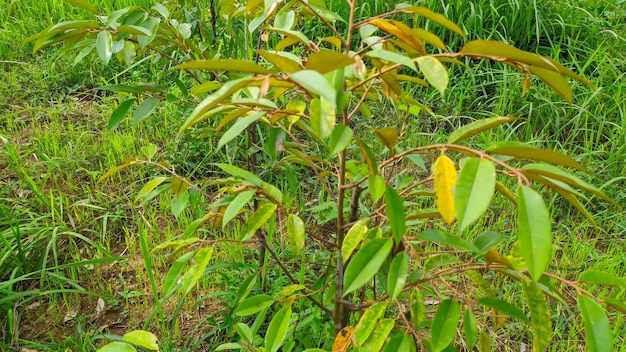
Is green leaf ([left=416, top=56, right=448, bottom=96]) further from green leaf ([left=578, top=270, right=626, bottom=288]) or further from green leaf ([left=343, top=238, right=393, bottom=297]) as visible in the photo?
green leaf ([left=578, top=270, right=626, bottom=288])

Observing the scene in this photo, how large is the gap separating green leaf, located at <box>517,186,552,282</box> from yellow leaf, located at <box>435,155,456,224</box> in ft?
0.29

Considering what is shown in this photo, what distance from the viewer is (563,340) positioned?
1668mm

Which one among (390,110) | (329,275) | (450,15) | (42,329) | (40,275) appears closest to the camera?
(329,275)

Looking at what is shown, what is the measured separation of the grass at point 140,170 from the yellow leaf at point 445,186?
0.89 m

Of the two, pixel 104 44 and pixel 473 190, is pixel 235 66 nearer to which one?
pixel 473 190

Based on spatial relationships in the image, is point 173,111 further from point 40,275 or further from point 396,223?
point 396,223

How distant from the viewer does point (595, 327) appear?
69 centimetres

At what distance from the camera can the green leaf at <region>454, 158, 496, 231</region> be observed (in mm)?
544

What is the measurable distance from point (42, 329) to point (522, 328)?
164 cm

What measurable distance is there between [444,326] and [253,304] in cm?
41

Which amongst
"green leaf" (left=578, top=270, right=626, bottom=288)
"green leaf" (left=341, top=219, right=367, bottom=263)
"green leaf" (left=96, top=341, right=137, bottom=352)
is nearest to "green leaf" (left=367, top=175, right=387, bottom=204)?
"green leaf" (left=341, top=219, right=367, bottom=263)

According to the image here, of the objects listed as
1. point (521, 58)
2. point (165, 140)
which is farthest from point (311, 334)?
point (165, 140)

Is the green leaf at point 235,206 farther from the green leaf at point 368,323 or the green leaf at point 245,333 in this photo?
the green leaf at point 245,333

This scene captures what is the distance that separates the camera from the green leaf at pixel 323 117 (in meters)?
0.65
